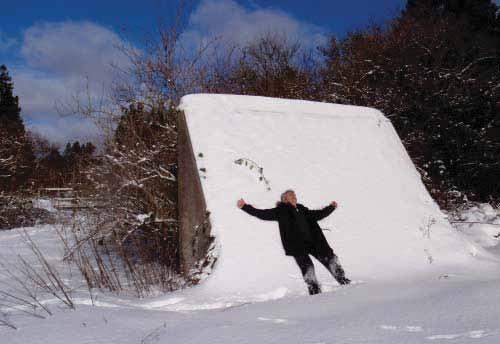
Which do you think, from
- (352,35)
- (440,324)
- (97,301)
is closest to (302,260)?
(97,301)

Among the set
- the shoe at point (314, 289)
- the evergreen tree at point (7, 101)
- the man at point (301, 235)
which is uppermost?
the evergreen tree at point (7, 101)

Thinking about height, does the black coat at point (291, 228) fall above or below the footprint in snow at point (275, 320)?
above

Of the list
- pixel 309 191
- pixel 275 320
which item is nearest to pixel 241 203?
pixel 309 191

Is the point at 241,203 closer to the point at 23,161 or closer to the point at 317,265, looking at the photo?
the point at 317,265

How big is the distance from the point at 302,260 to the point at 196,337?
1.94 meters

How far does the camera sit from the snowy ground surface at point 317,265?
2.24m

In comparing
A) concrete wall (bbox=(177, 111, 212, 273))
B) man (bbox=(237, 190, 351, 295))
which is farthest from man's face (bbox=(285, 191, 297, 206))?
concrete wall (bbox=(177, 111, 212, 273))

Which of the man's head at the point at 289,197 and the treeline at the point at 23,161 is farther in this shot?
the treeline at the point at 23,161

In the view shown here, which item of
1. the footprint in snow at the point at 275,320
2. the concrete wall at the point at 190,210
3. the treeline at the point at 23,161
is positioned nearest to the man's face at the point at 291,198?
the concrete wall at the point at 190,210

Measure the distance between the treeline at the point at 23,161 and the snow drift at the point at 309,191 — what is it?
2.58m

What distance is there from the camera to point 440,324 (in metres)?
2.09

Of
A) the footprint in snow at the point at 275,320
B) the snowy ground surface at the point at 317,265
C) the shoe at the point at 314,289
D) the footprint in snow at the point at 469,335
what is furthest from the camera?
the shoe at the point at 314,289

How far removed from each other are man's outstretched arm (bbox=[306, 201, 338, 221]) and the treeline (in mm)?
3374

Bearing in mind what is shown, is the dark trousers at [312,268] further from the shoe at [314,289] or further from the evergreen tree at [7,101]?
the evergreen tree at [7,101]
